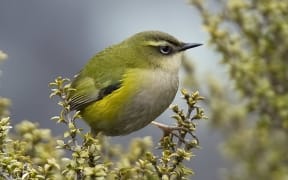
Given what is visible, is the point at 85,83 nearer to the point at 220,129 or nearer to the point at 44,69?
the point at 220,129

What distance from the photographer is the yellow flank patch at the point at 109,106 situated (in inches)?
171

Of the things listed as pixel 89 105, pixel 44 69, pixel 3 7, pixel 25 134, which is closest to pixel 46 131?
pixel 25 134

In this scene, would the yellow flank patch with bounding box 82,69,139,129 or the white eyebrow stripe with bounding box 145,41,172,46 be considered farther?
the white eyebrow stripe with bounding box 145,41,172,46

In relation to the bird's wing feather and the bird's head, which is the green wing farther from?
the bird's head

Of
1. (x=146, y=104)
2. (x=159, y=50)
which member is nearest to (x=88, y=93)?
(x=146, y=104)

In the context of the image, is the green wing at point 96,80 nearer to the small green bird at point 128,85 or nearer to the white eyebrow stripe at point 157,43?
the small green bird at point 128,85

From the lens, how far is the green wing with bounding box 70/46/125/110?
4395 mm

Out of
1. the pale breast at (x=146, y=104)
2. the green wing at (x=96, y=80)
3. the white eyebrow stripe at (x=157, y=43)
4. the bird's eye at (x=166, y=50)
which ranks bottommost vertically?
the pale breast at (x=146, y=104)

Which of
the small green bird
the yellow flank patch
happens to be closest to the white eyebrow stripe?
the small green bird

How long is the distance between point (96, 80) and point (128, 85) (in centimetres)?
20

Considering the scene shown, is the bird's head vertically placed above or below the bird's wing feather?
above

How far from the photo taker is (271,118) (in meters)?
4.48

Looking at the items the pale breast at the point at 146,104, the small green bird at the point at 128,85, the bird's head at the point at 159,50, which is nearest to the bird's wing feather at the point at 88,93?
the small green bird at the point at 128,85

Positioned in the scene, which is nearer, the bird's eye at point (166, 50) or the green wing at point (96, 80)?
the green wing at point (96, 80)
